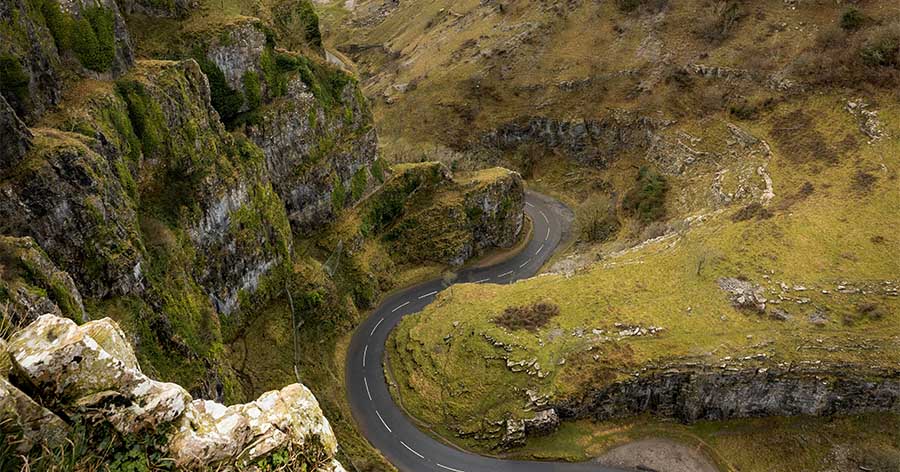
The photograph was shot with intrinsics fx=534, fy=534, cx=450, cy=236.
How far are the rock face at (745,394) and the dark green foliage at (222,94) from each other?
4786cm

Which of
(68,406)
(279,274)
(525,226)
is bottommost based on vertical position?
(525,226)

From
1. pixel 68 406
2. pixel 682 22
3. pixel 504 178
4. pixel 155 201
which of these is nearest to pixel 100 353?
pixel 68 406

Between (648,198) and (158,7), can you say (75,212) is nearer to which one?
(158,7)

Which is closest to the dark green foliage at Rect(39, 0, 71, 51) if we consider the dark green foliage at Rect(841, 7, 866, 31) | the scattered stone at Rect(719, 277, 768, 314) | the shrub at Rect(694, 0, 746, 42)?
the scattered stone at Rect(719, 277, 768, 314)

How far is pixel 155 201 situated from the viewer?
148 feet

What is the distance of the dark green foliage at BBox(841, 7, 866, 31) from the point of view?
82.5 metres

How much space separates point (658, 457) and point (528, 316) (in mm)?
18342

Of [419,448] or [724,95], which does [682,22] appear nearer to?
[724,95]

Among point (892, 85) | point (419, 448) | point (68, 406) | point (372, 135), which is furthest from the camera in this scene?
point (372, 135)

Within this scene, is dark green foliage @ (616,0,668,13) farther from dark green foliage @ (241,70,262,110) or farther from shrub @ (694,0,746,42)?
dark green foliage @ (241,70,262,110)

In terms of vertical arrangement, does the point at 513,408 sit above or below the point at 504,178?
below

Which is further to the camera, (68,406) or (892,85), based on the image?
(892,85)

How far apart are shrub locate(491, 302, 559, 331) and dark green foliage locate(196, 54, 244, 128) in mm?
37882

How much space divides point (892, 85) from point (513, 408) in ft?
226
